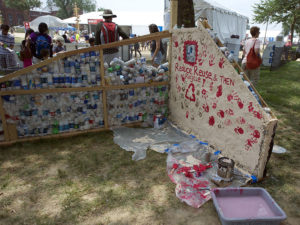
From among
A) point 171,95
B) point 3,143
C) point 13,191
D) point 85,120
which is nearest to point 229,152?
point 171,95

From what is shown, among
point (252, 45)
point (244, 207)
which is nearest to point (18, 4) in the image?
point (252, 45)

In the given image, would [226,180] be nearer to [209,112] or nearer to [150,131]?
[209,112]

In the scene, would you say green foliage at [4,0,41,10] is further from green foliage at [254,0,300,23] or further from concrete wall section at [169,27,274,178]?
concrete wall section at [169,27,274,178]

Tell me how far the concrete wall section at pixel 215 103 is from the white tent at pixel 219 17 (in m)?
9.24

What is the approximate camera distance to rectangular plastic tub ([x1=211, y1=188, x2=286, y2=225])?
2278 mm

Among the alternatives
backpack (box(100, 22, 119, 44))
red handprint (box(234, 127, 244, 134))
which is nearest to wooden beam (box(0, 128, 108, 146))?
backpack (box(100, 22, 119, 44))

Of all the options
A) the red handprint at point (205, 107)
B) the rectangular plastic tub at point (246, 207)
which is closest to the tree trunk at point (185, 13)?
the red handprint at point (205, 107)

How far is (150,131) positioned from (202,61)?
1812 millimetres

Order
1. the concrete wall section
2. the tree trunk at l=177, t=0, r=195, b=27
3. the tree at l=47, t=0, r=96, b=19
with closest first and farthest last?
1. the concrete wall section
2. the tree trunk at l=177, t=0, r=195, b=27
3. the tree at l=47, t=0, r=96, b=19

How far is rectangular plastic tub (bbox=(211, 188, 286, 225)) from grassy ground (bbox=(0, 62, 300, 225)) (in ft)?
0.59

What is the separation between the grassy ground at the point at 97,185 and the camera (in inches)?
101

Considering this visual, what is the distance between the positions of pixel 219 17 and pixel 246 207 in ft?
48.4

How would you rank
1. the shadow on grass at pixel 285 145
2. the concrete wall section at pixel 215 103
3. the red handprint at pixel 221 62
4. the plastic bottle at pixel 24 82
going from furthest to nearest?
1. the plastic bottle at pixel 24 82
2. the red handprint at pixel 221 62
3. the concrete wall section at pixel 215 103
4. the shadow on grass at pixel 285 145

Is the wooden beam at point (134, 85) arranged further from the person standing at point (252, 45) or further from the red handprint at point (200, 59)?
the person standing at point (252, 45)
